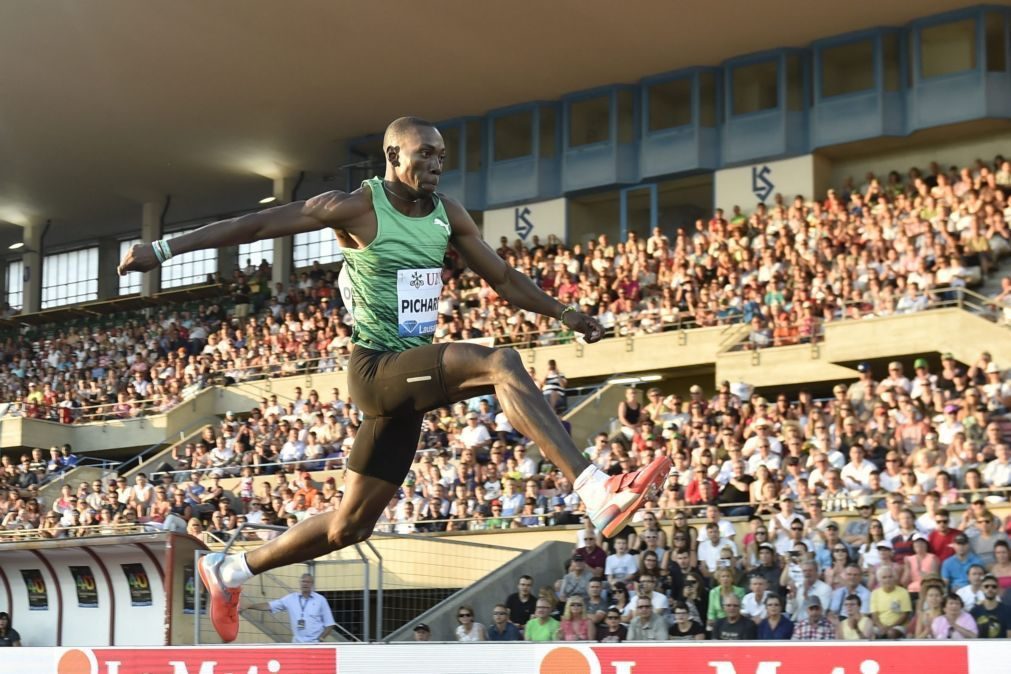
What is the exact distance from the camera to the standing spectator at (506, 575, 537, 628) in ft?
46.5

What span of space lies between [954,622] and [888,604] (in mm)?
866

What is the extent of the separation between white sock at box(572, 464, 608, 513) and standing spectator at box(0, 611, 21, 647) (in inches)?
496

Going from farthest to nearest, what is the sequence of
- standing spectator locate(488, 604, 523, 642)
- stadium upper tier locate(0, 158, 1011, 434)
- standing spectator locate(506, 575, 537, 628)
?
stadium upper tier locate(0, 158, 1011, 434) < standing spectator locate(506, 575, 537, 628) < standing spectator locate(488, 604, 523, 642)

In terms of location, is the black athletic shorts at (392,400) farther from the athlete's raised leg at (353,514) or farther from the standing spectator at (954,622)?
the standing spectator at (954,622)

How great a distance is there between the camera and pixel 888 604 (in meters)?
12.2

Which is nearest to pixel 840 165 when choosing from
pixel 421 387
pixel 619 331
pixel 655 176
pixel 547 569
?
pixel 655 176

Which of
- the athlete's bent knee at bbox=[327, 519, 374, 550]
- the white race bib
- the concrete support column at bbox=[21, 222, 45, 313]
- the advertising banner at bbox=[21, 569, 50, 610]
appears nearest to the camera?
the white race bib

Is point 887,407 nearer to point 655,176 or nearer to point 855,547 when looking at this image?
point 855,547

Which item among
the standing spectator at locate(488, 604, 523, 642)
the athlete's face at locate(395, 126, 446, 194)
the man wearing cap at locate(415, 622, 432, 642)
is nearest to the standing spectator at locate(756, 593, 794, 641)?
the standing spectator at locate(488, 604, 523, 642)

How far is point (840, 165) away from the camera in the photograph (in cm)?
2852

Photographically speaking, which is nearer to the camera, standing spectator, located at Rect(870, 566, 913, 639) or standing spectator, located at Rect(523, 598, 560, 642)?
standing spectator, located at Rect(870, 566, 913, 639)

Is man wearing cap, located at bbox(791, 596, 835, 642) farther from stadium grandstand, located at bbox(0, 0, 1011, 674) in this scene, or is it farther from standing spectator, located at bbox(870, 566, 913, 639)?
standing spectator, located at bbox(870, 566, 913, 639)

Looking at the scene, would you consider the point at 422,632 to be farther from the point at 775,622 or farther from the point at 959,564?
the point at 959,564

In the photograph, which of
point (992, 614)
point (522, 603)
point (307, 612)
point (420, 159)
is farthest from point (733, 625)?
point (420, 159)
